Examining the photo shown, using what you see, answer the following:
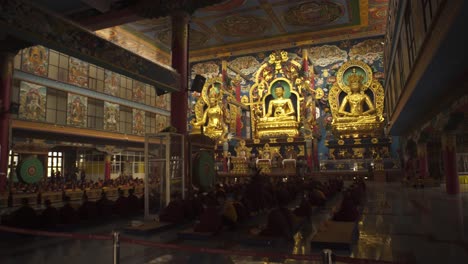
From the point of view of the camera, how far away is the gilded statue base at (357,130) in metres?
17.9

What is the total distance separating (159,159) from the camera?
700 centimetres

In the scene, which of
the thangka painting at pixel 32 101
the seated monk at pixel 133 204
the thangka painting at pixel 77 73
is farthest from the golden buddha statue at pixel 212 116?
the seated monk at pixel 133 204

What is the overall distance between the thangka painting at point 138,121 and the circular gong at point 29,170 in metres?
7.98

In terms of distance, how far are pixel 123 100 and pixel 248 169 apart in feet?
28.5

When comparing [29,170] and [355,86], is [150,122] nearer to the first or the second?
[29,170]

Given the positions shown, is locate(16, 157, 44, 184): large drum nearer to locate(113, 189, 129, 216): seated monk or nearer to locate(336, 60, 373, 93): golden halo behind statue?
locate(113, 189, 129, 216): seated monk

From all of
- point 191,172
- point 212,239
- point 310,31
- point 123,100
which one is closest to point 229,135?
point 123,100

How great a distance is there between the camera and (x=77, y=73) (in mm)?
17281

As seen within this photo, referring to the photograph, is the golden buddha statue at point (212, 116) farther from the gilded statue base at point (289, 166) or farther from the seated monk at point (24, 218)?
the seated monk at point (24, 218)

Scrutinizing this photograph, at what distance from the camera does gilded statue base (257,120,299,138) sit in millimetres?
19594

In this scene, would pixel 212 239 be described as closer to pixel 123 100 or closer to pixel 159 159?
pixel 159 159

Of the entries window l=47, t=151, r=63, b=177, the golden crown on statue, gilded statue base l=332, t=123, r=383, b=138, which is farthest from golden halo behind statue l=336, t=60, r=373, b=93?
window l=47, t=151, r=63, b=177

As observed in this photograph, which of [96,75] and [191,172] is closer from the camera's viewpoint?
[191,172]

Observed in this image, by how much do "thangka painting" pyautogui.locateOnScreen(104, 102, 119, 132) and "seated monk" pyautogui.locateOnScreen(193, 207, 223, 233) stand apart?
14.9 metres
